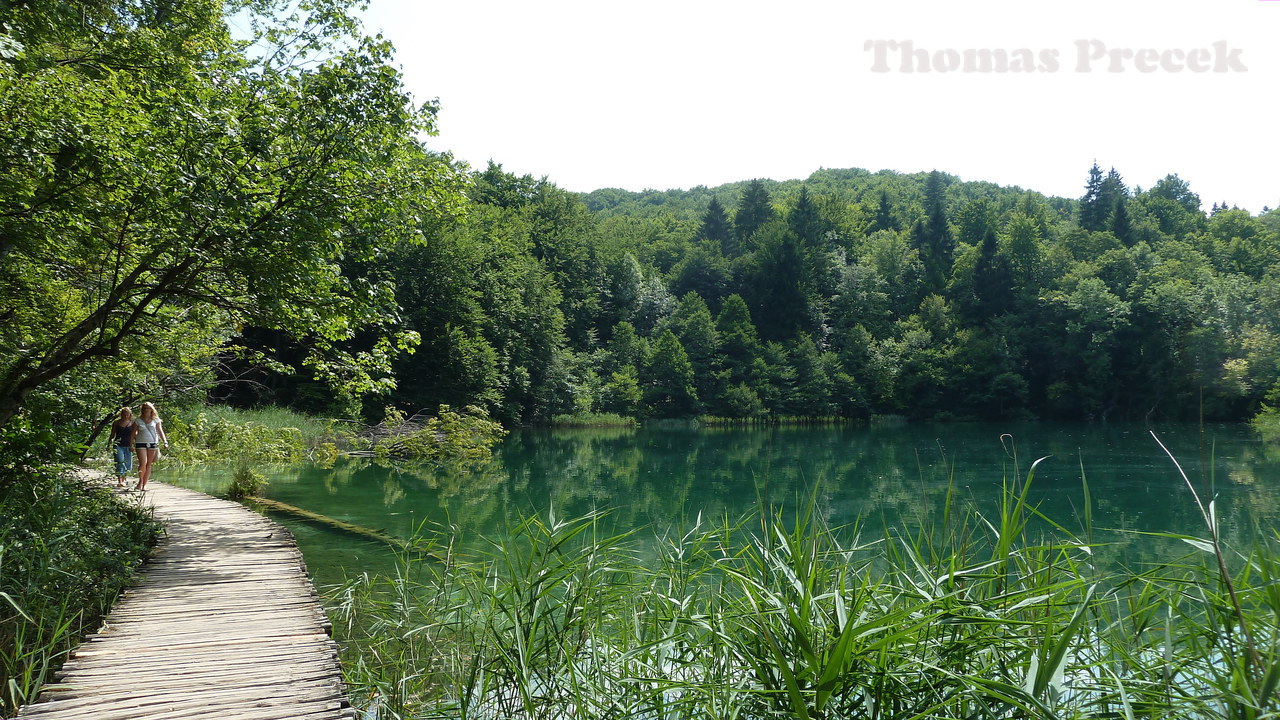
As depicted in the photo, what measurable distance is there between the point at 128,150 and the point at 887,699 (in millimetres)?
6798

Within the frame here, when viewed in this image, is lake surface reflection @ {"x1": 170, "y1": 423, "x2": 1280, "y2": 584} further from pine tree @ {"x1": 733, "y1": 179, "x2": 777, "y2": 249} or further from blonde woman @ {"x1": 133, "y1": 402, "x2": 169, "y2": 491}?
pine tree @ {"x1": 733, "y1": 179, "x2": 777, "y2": 249}

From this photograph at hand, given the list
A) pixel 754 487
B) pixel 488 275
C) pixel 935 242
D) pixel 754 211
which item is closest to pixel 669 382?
pixel 488 275

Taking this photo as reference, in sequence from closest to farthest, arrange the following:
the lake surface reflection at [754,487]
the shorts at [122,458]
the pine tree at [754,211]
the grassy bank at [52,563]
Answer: the grassy bank at [52,563] → the shorts at [122,458] → the lake surface reflection at [754,487] → the pine tree at [754,211]

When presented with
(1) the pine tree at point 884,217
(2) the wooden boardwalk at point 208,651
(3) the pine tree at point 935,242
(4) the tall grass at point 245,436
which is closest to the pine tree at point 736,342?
(3) the pine tree at point 935,242

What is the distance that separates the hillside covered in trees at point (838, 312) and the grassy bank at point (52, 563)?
22638 mm

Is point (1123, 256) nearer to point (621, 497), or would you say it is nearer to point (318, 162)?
point (621, 497)

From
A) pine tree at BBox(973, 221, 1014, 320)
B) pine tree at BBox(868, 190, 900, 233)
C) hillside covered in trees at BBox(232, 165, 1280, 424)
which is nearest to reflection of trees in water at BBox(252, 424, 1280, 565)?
hillside covered in trees at BBox(232, 165, 1280, 424)

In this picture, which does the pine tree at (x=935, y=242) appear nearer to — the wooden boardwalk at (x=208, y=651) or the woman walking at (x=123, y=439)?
the woman walking at (x=123, y=439)

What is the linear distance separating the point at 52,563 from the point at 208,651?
166cm

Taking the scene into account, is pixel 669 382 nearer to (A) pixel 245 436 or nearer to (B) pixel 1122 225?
(A) pixel 245 436

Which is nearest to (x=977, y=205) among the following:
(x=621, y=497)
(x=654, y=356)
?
(x=654, y=356)

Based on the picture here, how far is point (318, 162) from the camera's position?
24.8 ft

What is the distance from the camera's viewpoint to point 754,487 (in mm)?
13992

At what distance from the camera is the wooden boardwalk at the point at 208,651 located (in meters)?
3.59
